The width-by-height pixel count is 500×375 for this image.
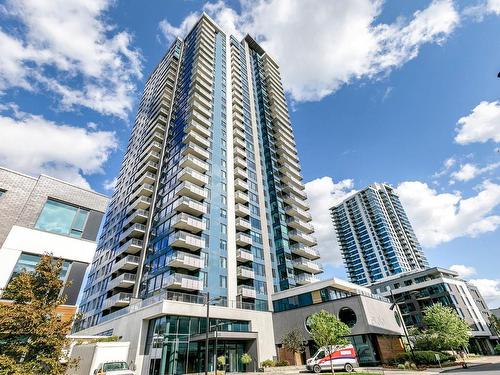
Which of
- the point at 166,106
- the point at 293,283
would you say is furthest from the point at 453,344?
the point at 166,106

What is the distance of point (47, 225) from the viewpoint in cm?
1352

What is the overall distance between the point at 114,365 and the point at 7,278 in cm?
1328

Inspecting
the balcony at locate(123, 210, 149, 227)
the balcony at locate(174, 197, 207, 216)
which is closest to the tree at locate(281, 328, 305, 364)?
the balcony at locate(174, 197, 207, 216)

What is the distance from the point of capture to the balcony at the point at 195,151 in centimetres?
4769

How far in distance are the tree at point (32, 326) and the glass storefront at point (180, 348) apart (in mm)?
19108

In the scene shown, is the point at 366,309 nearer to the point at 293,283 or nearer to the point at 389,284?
the point at 293,283

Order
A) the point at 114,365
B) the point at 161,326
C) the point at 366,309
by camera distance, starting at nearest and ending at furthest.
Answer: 1. the point at 114,365
2. the point at 161,326
3. the point at 366,309

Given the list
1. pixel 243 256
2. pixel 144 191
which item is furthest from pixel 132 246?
pixel 243 256

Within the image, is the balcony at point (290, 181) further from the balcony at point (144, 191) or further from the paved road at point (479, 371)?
the paved road at point (479, 371)

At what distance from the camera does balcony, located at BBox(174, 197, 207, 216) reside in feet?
135

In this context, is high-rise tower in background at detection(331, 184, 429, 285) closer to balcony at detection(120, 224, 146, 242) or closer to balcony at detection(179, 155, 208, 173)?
balcony at detection(179, 155, 208, 173)

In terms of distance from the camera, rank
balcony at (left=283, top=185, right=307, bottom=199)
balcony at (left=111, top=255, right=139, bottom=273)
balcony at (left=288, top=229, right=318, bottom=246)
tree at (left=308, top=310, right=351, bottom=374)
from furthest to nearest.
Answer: balcony at (left=283, top=185, right=307, bottom=199) → balcony at (left=288, top=229, right=318, bottom=246) → balcony at (left=111, top=255, right=139, bottom=273) → tree at (left=308, top=310, right=351, bottom=374)

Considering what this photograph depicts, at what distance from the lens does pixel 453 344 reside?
3962 centimetres

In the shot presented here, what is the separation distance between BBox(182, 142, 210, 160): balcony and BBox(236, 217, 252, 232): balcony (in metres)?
12.6
